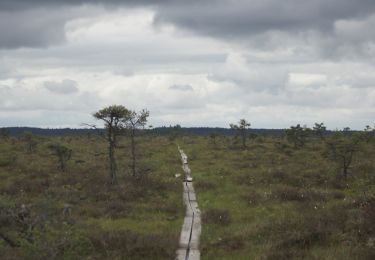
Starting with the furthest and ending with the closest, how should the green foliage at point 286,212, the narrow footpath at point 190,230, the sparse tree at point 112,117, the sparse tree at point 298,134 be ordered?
the sparse tree at point 298,134 → the sparse tree at point 112,117 → the green foliage at point 286,212 → the narrow footpath at point 190,230

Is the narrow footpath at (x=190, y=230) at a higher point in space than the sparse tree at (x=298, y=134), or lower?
lower

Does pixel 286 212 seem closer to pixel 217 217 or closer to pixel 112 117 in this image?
pixel 217 217

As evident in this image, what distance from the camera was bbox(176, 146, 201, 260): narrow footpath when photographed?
15.3m

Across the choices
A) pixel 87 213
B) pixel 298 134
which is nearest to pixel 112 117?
pixel 87 213

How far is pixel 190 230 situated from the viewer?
18422 millimetres

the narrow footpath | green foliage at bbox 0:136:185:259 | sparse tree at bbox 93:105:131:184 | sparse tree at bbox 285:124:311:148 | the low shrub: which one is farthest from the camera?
sparse tree at bbox 285:124:311:148

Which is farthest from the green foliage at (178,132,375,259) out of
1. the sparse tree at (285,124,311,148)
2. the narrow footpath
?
the sparse tree at (285,124,311,148)

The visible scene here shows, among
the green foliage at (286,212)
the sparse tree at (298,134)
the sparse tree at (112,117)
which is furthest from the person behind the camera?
the sparse tree at (298,134)

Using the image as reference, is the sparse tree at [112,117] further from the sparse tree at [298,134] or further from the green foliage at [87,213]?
the sparse tree at [298,134]

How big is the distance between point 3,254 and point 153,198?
12999 mm

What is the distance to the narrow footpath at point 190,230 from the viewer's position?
601 inches

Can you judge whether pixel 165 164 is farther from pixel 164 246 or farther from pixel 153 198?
pixel 164 246

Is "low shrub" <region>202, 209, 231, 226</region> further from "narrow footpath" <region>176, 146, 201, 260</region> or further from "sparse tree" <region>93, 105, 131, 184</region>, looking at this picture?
"sparse tree" <region>93, 105, 131, 184</region>

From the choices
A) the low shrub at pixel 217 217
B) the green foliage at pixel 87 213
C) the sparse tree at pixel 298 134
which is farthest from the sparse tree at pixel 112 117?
the sparse tree at pixel 298 134
